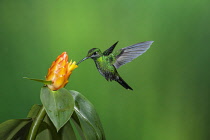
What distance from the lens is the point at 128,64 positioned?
3.92ft

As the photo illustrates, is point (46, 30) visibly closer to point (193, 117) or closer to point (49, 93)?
point (49, 93)

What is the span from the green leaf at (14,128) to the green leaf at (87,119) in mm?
135

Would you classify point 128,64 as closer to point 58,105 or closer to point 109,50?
point 109,50

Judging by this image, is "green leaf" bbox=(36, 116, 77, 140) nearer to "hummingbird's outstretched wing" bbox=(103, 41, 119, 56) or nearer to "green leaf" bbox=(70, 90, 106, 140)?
"green leaf" bbox=(70, 90, 106, 140)

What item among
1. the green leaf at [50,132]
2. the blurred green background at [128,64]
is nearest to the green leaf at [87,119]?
the green leaf at [50,132]

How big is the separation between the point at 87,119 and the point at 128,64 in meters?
0.44

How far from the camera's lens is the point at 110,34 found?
1139 millimetres

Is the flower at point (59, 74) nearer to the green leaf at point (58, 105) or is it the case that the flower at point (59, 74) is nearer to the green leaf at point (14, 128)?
the green leaf at point (58, 105)

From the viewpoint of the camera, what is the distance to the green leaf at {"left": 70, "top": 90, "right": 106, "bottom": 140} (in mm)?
805

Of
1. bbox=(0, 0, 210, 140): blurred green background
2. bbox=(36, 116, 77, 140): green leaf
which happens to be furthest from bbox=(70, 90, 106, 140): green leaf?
bbox=(0, 0, 210, 140): blurred green background

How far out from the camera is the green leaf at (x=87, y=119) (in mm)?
805

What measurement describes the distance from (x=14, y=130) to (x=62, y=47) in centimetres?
37

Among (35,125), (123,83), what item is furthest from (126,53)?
(35,125)

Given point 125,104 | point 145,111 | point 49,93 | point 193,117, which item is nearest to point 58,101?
point 49,93
